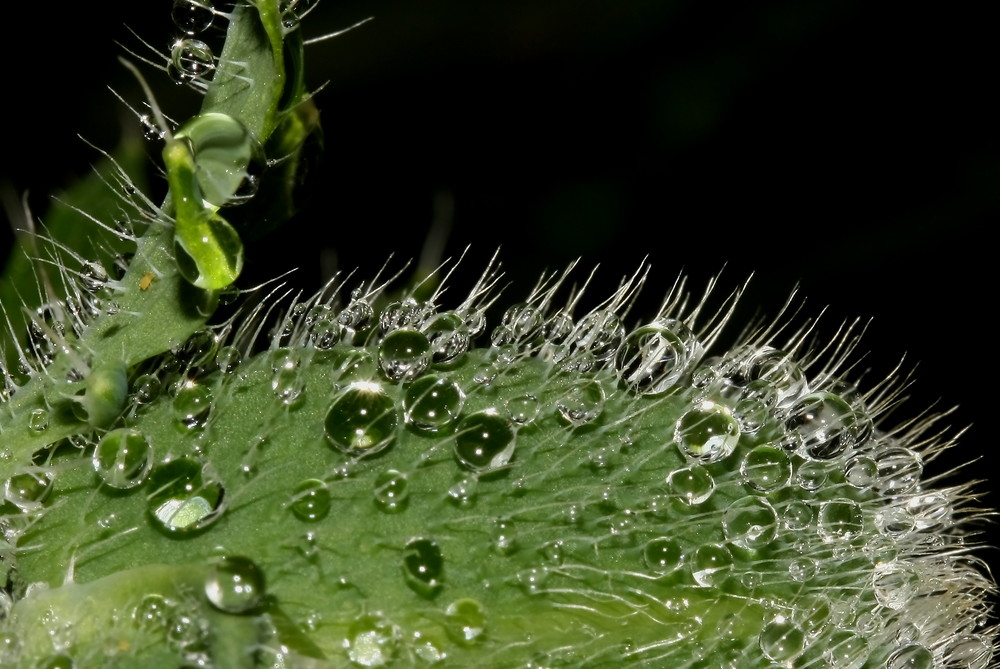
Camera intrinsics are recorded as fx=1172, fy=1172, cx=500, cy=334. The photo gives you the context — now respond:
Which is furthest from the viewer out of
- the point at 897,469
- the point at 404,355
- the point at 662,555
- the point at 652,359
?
the point at 897,469

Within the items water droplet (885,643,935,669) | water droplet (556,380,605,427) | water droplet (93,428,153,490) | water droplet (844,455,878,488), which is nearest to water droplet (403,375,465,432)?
water droplet (556,380,605,427)

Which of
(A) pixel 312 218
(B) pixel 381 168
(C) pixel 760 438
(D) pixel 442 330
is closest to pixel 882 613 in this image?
(C) pixel 760 438

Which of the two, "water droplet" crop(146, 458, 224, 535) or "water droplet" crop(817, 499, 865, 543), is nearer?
"water droplet" crop(146, 458, 224, 535)

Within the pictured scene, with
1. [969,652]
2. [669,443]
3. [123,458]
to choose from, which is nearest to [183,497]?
[123,458]

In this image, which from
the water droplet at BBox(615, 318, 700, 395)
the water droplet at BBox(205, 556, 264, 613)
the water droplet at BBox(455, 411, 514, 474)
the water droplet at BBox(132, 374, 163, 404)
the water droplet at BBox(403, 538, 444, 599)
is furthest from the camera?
the water droplet at BBox(615, 318, 700, 395)

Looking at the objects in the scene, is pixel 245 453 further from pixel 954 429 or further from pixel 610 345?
pixel 954 429

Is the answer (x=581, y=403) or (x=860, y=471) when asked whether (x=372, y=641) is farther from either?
(x=860, y=471)

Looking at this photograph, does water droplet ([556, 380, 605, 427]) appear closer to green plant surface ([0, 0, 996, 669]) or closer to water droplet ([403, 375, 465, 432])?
green plant surface ([0, 0, 996, 669])
